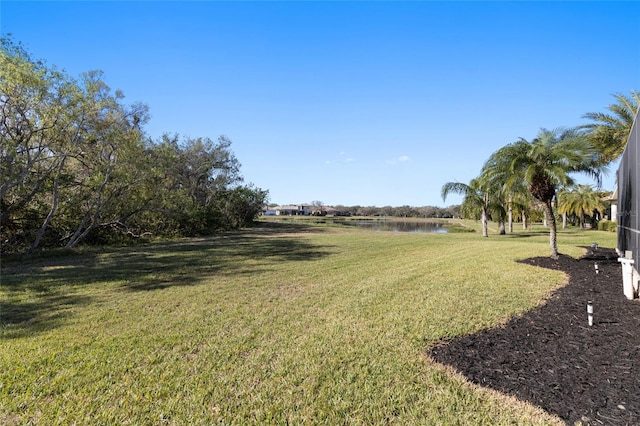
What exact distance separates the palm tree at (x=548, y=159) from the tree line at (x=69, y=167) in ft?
47.2

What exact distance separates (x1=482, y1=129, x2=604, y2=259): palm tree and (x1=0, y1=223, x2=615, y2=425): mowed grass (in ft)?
14.5

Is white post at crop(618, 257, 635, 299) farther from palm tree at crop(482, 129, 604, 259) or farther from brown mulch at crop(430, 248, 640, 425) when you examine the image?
palm tree at crop(482, 129, 604, 259)

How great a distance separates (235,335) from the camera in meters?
4.87

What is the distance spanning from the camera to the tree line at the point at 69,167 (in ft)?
36.7

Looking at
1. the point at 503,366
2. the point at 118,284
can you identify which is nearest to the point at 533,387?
the point at 503,366

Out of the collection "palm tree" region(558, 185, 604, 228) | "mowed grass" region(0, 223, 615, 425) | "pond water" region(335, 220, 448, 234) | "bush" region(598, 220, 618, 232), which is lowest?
"mowed grass" region(0, 223, 615, 425)

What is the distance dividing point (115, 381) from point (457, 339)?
4075 mm

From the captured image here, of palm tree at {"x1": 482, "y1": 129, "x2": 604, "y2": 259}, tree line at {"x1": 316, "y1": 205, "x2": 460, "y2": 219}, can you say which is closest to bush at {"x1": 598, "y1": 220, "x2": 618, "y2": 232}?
palm tree at {"x1": 482, "y1": 129, "x2": 604, "y2": 259}

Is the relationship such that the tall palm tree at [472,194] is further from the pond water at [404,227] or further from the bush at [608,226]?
the bush at [608,226]

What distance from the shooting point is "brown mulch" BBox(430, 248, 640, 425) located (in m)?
3.07

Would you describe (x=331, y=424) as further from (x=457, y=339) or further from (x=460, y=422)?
(x=457, y=339)

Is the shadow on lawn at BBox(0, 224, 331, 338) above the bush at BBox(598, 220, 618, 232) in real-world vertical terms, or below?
below

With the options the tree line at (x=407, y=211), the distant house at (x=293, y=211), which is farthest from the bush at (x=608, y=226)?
the distant house at (x=293, y=211)

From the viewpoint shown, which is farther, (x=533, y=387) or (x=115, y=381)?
(x=115, y=381)
